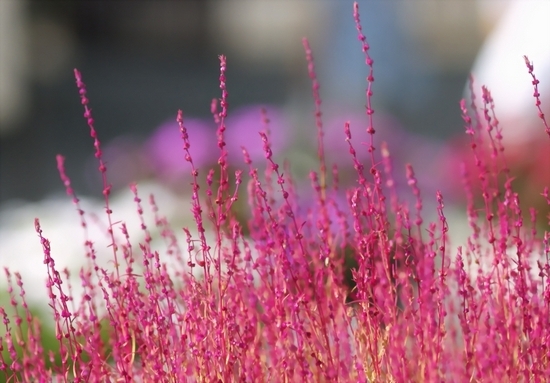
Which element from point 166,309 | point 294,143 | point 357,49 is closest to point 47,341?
point 166,309

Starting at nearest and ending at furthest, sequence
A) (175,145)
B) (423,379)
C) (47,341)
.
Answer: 1. (423,379)
2. (47,341)
3. (175,145)

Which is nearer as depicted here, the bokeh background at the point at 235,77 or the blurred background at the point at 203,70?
the bokeh background at the point at 235,77

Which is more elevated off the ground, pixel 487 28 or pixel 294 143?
pixel 487 28

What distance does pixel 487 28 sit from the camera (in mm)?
7477

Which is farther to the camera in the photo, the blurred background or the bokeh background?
the blurred background

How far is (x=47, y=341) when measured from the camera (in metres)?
2.16

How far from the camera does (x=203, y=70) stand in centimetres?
786

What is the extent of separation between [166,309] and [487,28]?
695cm

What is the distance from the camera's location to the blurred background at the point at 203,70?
5.63 metres

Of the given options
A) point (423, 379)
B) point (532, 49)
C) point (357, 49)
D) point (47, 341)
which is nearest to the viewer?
point (423, 379)

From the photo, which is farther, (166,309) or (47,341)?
(47,341)

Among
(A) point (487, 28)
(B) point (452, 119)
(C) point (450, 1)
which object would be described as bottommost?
(B) point (452, 119)

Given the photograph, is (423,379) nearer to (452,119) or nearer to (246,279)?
(246,279)

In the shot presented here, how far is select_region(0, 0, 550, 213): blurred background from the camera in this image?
5629 millimetres
